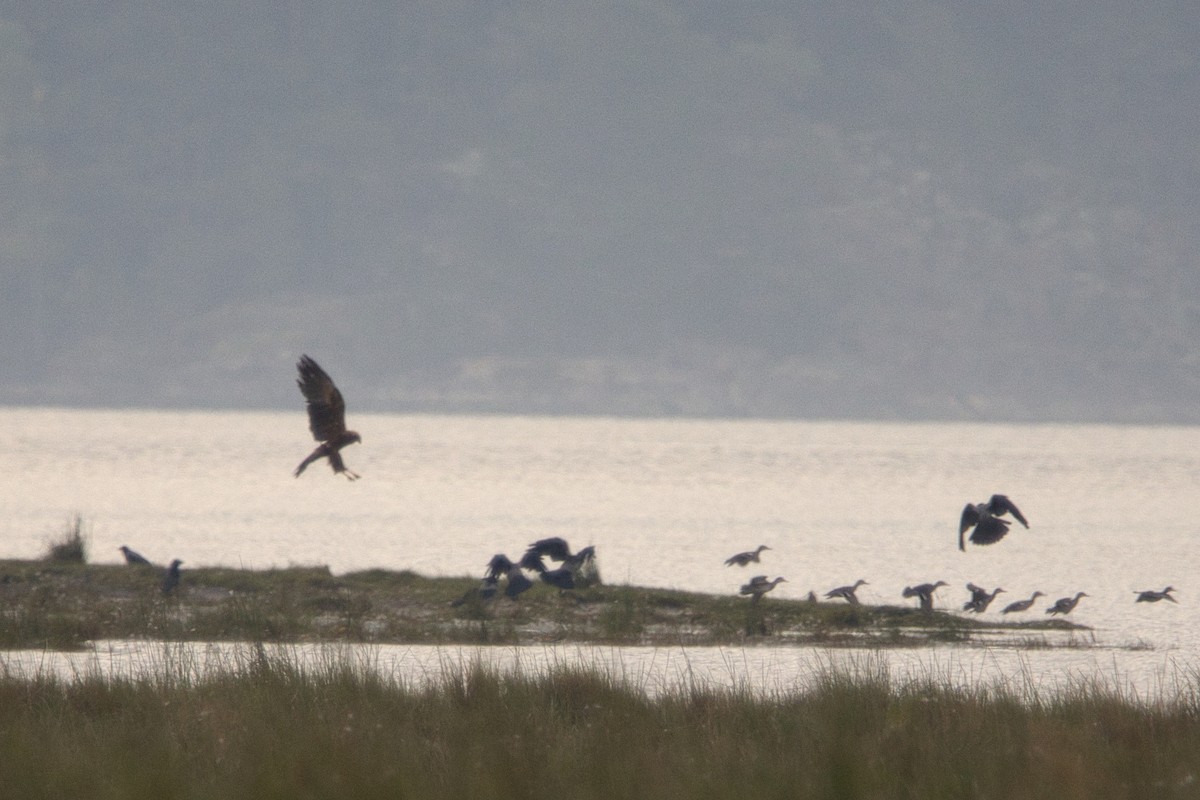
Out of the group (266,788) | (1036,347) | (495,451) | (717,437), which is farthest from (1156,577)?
(1036,347)

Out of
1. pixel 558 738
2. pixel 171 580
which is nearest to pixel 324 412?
pixel 558 738

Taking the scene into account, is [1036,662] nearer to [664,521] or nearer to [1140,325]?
[664,521]

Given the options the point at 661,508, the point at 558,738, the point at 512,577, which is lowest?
the point at 558,738

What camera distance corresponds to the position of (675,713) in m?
11.7

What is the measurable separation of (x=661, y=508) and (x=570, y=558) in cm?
3330

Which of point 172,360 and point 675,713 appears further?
point 172,360

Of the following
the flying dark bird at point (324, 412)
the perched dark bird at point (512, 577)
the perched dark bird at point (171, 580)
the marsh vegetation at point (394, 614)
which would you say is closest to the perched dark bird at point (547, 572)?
the perched dark bird at point (512, 577)

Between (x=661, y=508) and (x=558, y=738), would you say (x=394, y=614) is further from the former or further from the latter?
(x=661, y=508)

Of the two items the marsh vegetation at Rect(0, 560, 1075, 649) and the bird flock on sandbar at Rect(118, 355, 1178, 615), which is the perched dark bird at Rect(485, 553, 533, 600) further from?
the marsh vegetation at Rect(0, 560, 1075, 649)

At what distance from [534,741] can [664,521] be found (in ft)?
120

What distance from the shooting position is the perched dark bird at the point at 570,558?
18781 mm

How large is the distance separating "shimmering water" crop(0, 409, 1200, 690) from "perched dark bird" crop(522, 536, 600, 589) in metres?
5.55

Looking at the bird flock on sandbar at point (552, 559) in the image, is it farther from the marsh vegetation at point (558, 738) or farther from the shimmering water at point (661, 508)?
the shimmering water at point (661, 508)

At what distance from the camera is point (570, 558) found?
19578 mm
